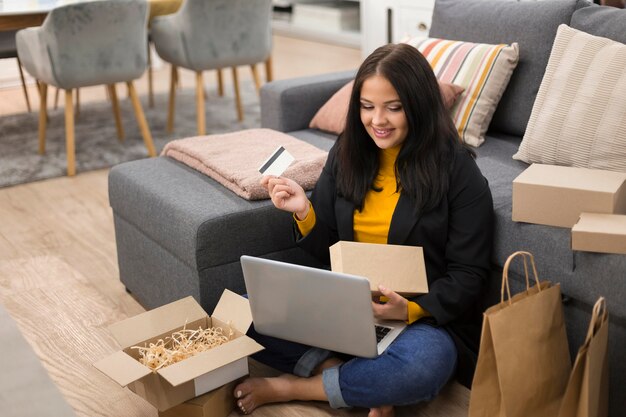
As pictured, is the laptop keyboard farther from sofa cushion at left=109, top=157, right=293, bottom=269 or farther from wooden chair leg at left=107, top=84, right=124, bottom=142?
A: wooden chair leg at left=107, top=84, right=124, bottom=142

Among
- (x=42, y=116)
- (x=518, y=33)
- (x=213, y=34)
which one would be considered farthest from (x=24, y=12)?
(x=518, y=33)

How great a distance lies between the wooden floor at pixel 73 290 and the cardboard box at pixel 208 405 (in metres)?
0.08

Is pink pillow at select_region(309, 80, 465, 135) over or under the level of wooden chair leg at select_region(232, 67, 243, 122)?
over

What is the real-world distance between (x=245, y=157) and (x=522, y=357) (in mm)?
1097

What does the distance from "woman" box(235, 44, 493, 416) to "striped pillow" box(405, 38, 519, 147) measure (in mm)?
608

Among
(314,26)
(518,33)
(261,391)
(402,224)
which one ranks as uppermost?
(518,33)

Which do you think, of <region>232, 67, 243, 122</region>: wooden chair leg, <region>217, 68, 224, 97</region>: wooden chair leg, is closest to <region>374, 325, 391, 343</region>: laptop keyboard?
<region>232, 67, 243, 122</region>: wooden chair leg

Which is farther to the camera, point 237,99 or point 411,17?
point 411,17

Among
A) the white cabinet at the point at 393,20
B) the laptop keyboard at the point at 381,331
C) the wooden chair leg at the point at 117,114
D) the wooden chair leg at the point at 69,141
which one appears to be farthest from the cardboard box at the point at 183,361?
the white cabinet at the point at 393,20

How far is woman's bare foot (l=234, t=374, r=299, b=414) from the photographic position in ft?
6.22

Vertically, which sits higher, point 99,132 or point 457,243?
point 457,243

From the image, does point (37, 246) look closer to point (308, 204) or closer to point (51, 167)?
point (51, 167)

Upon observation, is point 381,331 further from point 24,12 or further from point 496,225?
point 24,12

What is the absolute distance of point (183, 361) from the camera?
5.84ft
